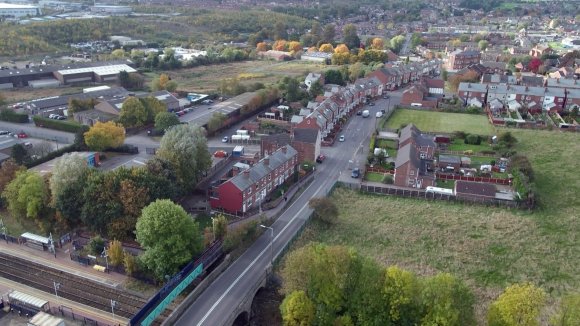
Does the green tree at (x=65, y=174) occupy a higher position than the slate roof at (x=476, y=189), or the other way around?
the green tree at (x=65, y=174)

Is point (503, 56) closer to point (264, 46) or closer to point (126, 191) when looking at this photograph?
point (264, 46)

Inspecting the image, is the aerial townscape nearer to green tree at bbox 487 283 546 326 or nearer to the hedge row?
green tree at bbox 487 283 546 326

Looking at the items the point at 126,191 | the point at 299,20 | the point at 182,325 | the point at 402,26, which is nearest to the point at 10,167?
the point at 126,191

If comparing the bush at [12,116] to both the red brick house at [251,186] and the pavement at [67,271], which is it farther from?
the red brick house at [251,186]

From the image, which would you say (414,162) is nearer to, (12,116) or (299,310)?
(299,310)

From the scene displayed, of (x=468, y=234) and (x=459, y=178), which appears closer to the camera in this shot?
(x=468, y=234)

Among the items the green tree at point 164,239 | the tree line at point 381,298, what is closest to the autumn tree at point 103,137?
the green tree at point 164,239
